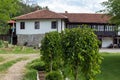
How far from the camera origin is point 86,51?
1413 centimetres

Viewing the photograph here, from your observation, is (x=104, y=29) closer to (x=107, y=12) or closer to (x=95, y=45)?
(x=107, y=12)

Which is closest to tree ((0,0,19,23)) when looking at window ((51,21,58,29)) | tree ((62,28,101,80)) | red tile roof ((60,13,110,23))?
tree ((62,28,101,80))

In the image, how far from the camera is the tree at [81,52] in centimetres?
1410

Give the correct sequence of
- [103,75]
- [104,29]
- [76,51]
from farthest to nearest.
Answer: [104,29]
[103,75]
[76,51]

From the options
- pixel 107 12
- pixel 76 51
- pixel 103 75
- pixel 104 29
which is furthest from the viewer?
pixel 104 29

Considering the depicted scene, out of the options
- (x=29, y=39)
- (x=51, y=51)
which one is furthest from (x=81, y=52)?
(x=29, y=39)

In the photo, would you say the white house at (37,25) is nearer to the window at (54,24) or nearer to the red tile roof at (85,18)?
the window at (54,24)

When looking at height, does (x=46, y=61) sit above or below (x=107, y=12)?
below

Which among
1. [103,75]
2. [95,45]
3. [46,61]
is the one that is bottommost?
[103,75]

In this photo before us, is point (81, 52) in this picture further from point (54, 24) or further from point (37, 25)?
point (37, 25)

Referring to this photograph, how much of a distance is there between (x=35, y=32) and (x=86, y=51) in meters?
51.9

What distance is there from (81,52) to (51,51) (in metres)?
6.87

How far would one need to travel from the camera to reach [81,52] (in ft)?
46.3

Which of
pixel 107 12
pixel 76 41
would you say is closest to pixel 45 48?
pixel 76 41
